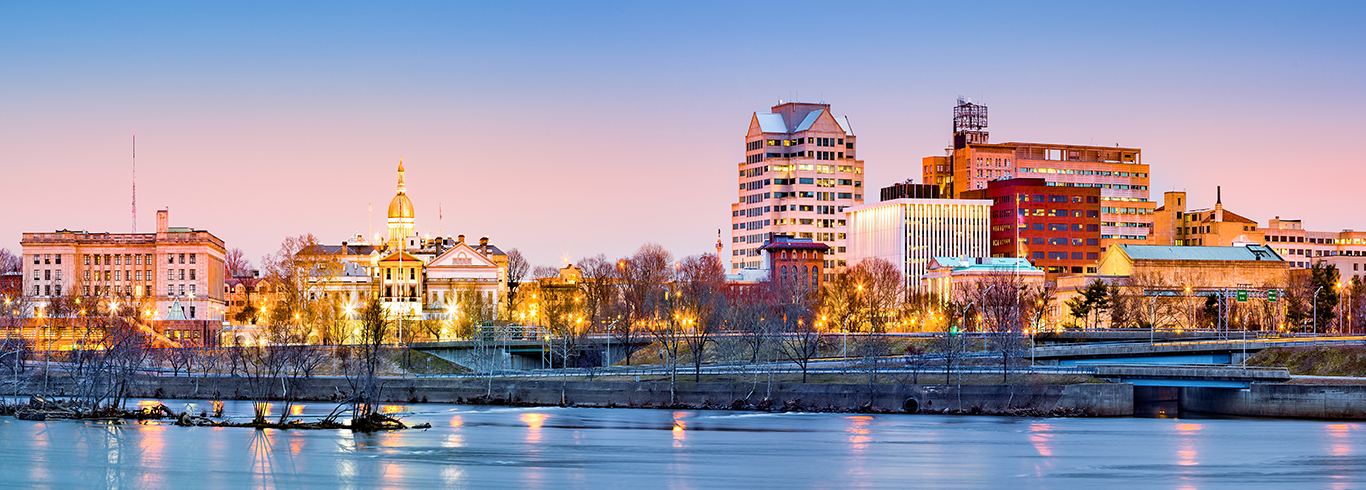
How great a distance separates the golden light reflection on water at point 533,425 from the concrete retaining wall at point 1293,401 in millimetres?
A: 40035

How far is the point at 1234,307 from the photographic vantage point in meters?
179

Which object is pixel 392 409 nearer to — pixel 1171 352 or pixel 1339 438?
pixel 1171 352

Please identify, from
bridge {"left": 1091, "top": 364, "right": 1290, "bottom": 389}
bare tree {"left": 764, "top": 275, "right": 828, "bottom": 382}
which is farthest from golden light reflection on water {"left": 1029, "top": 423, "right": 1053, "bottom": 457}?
bare tree {"left": 764, "top": 275, "right": 828, "bottom": 382}

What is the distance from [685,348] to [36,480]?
73.6 meters

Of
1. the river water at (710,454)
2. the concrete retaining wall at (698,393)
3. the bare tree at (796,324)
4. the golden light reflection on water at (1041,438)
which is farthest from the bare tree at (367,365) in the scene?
the golden light reflection on water at (1041,438)

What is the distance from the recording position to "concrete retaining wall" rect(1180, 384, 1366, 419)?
94.0 meters

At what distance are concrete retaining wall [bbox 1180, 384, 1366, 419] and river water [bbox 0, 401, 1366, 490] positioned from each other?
2425 mm

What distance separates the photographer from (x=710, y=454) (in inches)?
2938

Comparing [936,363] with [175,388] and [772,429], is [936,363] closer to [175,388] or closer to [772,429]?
[772,429]

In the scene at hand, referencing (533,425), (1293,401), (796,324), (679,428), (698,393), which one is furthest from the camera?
(796,324)

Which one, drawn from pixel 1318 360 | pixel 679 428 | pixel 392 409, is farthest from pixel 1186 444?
pixel 392 409

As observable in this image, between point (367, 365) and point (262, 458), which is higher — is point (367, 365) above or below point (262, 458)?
above

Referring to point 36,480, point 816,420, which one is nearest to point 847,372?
point 816,420

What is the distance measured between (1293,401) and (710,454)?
39.3 m
